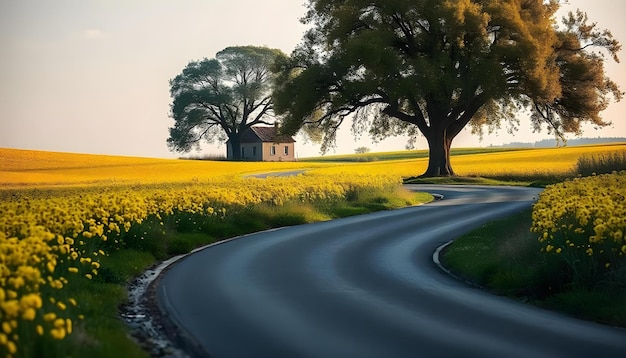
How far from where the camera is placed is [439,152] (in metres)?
61.2

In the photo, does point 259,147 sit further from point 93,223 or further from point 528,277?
point 528,277

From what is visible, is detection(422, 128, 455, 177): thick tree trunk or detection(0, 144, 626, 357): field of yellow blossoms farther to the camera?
detection(422, 128, 455, 177): thick tree trunk

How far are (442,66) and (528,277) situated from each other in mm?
43035

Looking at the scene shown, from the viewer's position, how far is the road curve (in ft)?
32.4

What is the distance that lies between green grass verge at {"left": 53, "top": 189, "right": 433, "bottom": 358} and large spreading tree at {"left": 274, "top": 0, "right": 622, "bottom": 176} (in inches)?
582

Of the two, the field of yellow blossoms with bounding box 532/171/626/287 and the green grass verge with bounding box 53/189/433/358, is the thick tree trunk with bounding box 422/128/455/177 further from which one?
the field of yellow blossoms with bounding box 532/171/626/287

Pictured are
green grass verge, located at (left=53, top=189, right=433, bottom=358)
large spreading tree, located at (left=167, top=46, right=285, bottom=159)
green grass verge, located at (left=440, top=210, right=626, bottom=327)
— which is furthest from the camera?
large spreading tree, located at (left=167, top=46, right=285, bottom=159)

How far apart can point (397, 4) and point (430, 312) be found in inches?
1840

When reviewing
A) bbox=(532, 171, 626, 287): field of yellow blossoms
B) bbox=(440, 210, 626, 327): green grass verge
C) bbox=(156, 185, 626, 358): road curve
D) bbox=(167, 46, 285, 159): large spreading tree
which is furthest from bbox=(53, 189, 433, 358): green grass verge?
bbox=(167, 46, 285, 159): large spreading tree

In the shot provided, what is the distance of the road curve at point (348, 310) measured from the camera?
987 centimetres

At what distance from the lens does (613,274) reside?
12945mm

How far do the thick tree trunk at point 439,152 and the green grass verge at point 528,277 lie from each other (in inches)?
1596

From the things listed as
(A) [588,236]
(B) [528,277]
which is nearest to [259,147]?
(B) [528,277]

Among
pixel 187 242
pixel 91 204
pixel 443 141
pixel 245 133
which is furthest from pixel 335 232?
pixel 245 133
